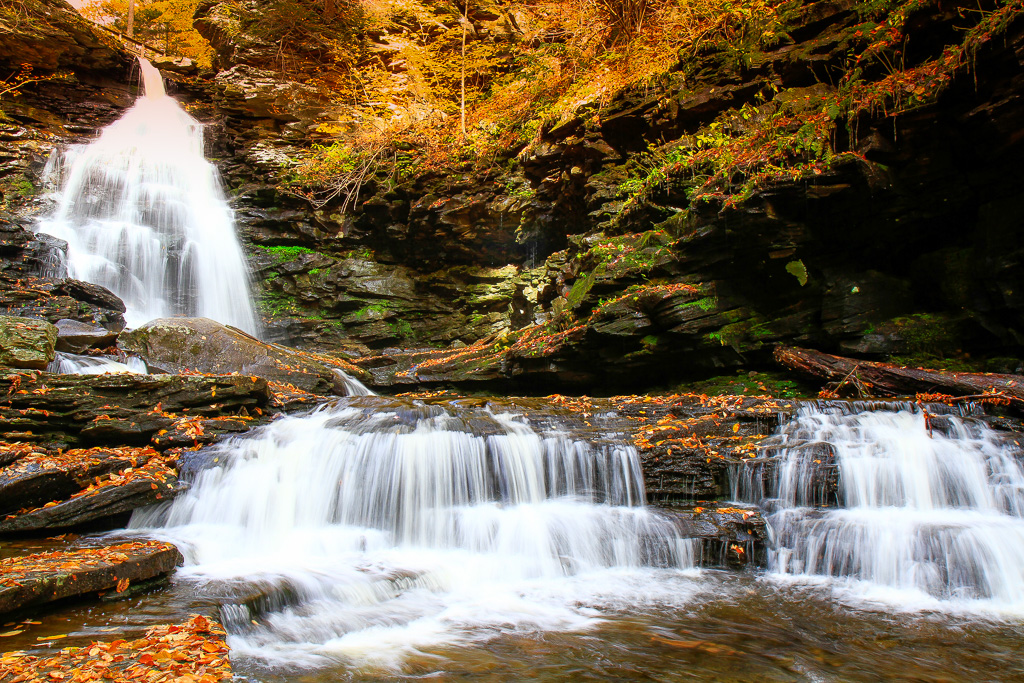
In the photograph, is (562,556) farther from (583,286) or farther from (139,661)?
(583,286)

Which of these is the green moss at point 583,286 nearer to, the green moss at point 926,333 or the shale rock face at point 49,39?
the green moss at point 926,333

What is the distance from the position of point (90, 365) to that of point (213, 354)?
1.76 meters

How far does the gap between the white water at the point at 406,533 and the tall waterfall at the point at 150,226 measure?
7934mm

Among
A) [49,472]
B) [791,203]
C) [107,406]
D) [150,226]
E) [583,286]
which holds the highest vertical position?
[150,226]

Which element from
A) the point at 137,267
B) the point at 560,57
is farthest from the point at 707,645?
the point at 137,267

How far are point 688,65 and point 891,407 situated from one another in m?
7.50

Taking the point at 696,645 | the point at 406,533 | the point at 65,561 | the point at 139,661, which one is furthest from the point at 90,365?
the point at 696,645

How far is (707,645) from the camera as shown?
3.61 meters

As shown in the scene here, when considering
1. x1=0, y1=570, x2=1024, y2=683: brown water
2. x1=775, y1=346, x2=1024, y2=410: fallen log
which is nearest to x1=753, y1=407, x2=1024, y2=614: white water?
x1=0, y1=570, x2=1024, y2=683: brown water

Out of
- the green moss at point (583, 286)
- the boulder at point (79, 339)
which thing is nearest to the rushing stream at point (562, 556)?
the boulder at point (79, 339)

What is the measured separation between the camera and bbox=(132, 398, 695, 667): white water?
13.2ft

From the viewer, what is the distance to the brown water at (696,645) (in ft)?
10.4

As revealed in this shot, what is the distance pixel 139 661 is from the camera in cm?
282

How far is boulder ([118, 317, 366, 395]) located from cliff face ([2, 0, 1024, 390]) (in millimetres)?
2022
